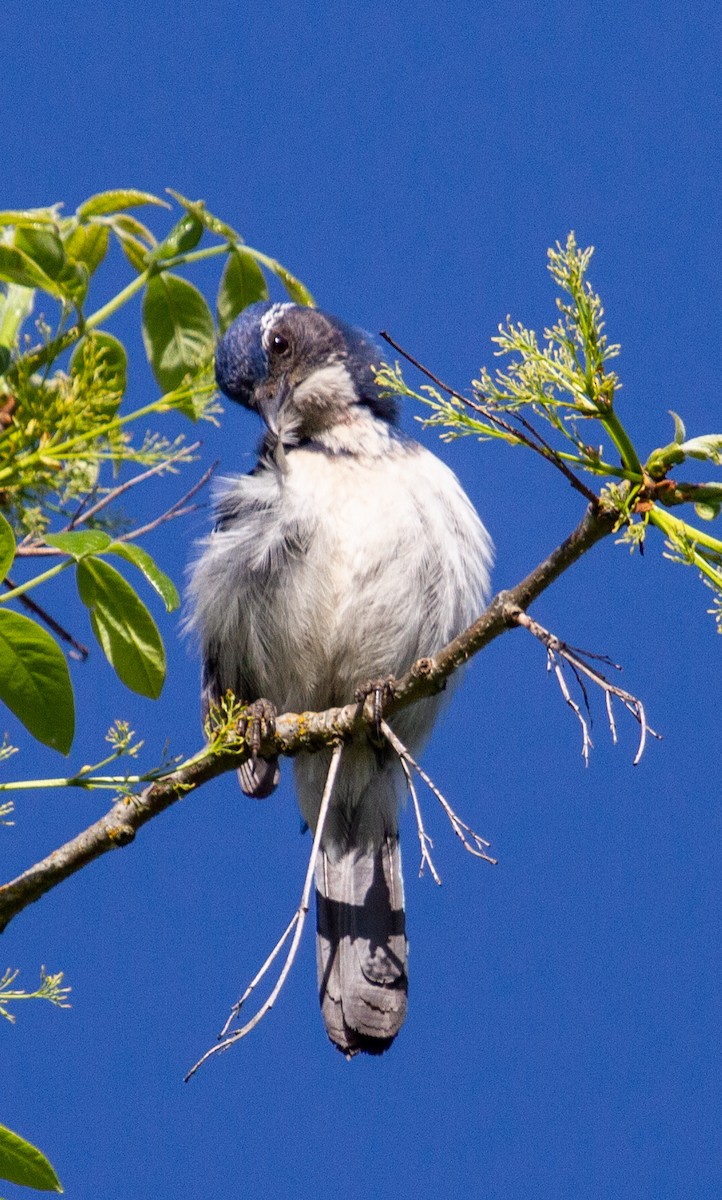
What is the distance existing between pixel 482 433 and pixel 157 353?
1236 mm

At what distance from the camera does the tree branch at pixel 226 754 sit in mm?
2217

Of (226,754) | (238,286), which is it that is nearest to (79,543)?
(226,754)

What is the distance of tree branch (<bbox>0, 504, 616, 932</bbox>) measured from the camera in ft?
7.27

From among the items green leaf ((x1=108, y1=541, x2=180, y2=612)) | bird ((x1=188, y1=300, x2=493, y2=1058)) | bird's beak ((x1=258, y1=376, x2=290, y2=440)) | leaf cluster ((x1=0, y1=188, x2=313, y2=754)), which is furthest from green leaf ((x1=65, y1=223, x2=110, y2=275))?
bird's beak ((x1=258, y1=376, x2=290, y2=440))

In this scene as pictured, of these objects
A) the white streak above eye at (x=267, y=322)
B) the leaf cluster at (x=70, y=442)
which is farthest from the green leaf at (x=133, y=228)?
the white streak above eye at (x=267, y=322)

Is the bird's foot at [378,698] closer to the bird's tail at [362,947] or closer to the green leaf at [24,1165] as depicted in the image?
the green leaf at [24,1165]

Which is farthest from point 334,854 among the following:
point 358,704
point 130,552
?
point 130,552

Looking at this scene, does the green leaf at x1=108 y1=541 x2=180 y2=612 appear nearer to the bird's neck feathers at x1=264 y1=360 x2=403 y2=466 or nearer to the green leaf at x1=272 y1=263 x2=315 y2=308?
the green leaf at x1=272 y1=263 x2=315 y2=308

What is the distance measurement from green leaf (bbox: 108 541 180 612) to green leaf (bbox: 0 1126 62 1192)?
2.84 feet

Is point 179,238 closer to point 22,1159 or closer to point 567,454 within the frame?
point 567,454

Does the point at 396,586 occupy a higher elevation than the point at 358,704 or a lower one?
higher

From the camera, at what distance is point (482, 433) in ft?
6.61

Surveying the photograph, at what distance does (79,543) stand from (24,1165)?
0.97 meters

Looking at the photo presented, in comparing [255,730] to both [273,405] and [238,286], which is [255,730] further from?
[273,405]
